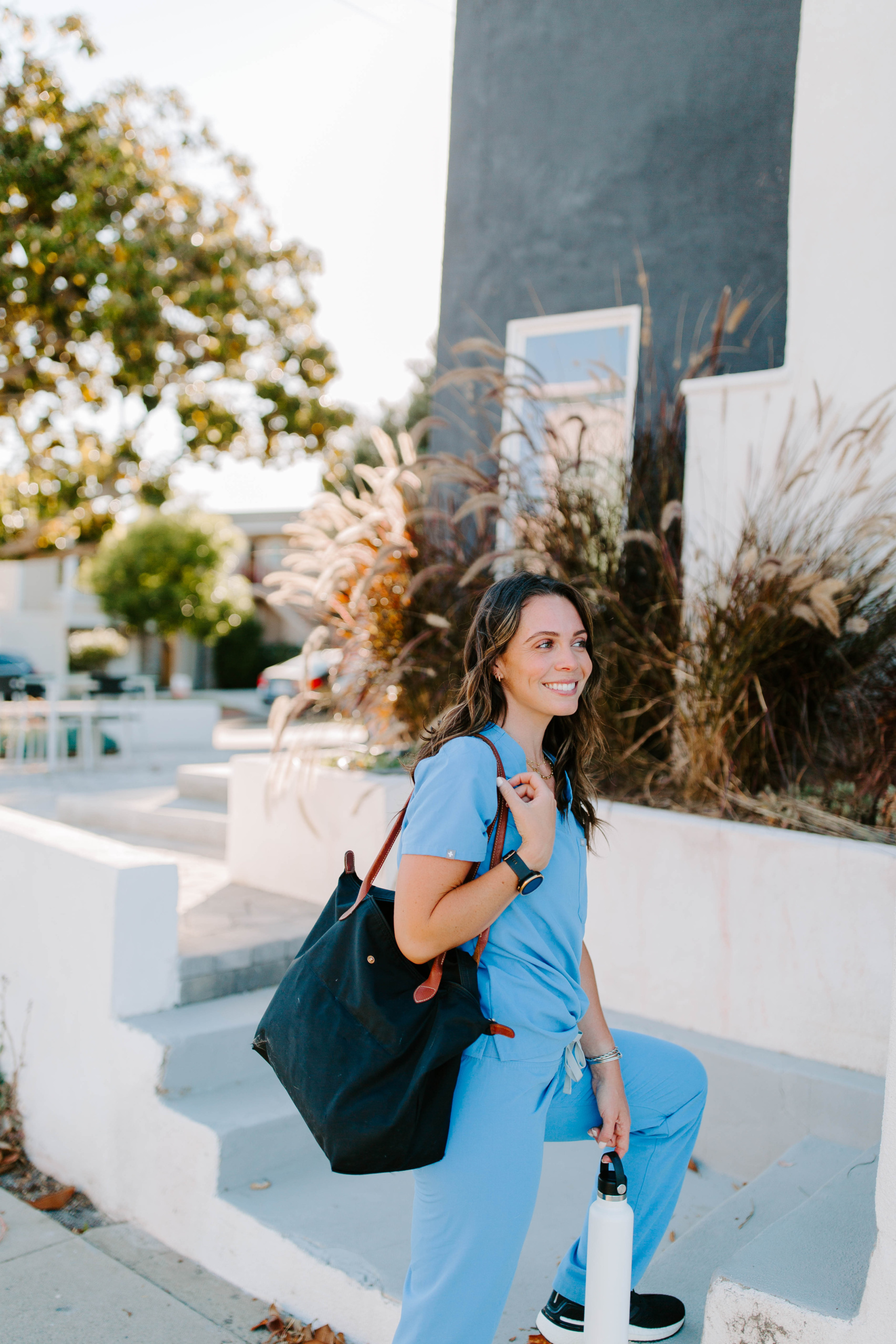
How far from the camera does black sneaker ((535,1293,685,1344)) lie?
201 centimetres

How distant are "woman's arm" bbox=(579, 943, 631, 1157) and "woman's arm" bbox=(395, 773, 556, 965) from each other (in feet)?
1.19

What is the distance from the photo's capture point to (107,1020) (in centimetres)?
322

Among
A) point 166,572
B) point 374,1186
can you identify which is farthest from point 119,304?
point 166,572

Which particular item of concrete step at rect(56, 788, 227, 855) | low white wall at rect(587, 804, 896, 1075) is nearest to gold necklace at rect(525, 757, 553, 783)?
low white wall at rect(587, 804, 896, 1075)

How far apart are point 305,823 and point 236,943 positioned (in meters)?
0.86

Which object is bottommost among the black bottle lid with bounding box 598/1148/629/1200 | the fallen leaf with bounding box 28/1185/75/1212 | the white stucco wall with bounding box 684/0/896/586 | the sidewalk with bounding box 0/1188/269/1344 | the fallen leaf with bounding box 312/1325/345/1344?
the fallen leaf with bounding box 28/1185/75/1212

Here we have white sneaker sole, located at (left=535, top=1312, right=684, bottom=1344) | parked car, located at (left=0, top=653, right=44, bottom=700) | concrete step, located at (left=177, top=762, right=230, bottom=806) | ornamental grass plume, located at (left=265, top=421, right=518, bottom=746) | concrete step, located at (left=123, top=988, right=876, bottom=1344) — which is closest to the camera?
white sneaker sole, located at (left=535, top=1312, right=684, bottom=1344)

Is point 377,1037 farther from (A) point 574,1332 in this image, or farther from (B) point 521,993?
(A) point 574,1332

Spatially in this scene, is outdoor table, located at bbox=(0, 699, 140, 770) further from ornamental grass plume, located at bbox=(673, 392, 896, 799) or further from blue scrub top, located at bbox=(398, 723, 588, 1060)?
blue scrub top, located at bbox=(398, 723, 588, 1060)

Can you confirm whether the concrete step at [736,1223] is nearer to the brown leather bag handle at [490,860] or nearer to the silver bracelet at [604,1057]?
the silver bracelet at [604,1057]

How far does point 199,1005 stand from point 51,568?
30.1 metres

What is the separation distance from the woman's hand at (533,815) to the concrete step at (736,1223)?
3.29 ft

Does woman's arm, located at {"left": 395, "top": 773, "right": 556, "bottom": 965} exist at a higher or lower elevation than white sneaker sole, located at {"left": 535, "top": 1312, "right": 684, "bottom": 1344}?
higher

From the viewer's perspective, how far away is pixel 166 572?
25.0 metres
